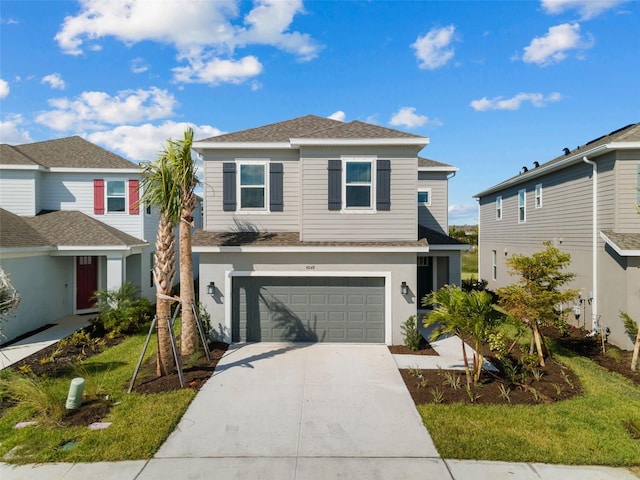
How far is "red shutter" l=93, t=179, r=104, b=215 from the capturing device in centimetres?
1477

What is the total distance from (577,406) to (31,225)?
17.5m

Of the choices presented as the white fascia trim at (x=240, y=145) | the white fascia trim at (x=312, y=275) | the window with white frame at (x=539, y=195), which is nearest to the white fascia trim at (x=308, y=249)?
the white fascia trim at (x=312, y=275)

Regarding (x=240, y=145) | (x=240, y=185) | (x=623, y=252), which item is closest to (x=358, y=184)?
(x=240, y=185)

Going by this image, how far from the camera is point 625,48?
1150cm

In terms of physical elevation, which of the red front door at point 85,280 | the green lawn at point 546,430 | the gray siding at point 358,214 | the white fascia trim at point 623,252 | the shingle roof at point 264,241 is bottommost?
the green lawn at point 546,430

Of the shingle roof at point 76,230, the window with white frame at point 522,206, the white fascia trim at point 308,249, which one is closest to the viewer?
the white fascia trim at point 308,249

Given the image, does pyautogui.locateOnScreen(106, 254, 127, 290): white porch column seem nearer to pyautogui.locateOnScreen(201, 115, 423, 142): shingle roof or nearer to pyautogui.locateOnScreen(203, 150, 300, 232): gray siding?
pyautogui.locateOnScreen(203, 150, 300, 232): gray siding

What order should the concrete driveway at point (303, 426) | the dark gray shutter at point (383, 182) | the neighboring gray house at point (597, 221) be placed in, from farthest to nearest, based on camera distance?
the dark gray shutter at point (383, 182) → the neighboring gray house at point (597, 221) → the concrete driveway at point (303, 426)

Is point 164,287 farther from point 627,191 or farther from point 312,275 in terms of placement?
point 627,191

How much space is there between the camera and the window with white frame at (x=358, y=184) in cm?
1019

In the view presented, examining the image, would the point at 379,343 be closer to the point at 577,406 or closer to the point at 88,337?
the point at 577,406

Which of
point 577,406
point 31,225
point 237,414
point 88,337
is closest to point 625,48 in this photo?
point 577,406

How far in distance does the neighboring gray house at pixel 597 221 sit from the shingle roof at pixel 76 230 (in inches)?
626

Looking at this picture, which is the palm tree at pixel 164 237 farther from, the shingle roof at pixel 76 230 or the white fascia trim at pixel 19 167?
the white fascia trim at pixel 19 167
